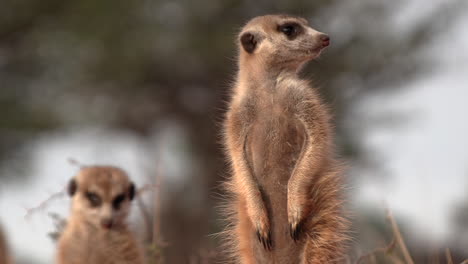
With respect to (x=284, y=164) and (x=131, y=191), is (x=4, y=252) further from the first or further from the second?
(x=284, y=164)

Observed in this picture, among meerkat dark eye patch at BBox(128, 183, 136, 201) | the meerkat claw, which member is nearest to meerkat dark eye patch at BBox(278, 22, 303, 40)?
the meerkat claw

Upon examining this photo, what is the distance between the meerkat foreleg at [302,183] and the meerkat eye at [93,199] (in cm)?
184

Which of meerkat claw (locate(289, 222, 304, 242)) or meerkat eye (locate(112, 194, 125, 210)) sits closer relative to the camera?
meerkat claw (locate(289, 222, 304, 242))

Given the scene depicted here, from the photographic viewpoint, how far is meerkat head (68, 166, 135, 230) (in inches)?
203

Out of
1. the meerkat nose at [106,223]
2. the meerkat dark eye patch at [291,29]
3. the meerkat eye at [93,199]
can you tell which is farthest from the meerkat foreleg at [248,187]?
the meerkat eye at [93,199]

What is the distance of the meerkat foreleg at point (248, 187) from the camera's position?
3.75 meters

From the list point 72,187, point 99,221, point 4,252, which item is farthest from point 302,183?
point 4,252

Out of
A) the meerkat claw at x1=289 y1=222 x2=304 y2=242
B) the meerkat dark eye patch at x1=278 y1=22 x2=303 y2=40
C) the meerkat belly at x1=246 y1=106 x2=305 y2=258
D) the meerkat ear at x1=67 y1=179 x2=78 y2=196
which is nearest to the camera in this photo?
the meerkat claw at x1=289 y1=222 x2=304 y2=242

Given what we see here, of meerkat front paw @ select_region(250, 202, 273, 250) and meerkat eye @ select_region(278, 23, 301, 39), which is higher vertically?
meerkat eye @ select_region(278, 23, 301, 39)

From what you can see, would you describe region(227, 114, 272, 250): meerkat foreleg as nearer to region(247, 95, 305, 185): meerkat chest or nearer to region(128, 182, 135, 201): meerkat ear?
region(247, 95, 305, 185): meerkat chest

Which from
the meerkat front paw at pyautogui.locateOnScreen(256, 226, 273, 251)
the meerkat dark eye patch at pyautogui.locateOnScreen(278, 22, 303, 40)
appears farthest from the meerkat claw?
the meerkat dark eye patch at pyautogui.locateOnScreen(278, 22, 303, 40)

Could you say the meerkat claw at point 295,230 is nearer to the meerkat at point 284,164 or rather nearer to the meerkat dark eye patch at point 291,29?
the meerkat at point 284,164

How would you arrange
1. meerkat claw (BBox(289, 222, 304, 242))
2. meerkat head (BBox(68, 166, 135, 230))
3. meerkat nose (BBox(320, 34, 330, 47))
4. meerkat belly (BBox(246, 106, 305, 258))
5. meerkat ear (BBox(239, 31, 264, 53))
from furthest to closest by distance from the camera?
meerkat head (BBox(68, 166, 135, 230))
meerkat ear (BBox(239, 31, 264, 53))
meerkat nose (BBox(320, 34, 330, 47))
meerkat belly (BBox(246, 106, 305, 258))
meerkat claw (BBox(289, 222, 304, 242))

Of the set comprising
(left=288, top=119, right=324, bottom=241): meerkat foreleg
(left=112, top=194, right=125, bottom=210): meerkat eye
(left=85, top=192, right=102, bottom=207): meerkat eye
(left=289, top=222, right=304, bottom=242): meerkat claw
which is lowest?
(left=289, top=222, right=304, bottom=242): meerkat claw
